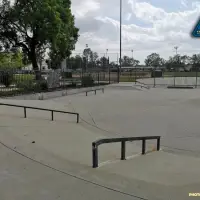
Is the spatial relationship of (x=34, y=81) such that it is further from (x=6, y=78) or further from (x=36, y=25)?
(x=36, y=25)

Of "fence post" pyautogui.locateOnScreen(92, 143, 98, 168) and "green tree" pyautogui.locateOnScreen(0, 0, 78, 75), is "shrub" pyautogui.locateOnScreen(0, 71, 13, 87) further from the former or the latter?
"fence post" pyautogui.locateOnScreen(92, 143, 98, 168)

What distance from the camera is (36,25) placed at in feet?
113

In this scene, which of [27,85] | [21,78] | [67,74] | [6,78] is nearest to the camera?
[6,78]

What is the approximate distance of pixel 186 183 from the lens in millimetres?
4477

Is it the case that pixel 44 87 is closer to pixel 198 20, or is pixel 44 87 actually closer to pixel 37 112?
pixel 37 112

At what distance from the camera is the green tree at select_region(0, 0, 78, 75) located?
32906mm

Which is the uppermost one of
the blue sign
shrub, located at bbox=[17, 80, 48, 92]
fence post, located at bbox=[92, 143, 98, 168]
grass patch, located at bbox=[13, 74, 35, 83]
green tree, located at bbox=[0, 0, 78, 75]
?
green tree, located at bbox=[0, 0, 78, 75]

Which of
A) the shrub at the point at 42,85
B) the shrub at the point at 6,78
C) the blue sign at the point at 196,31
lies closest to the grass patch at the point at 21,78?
the shrub at the point at 6,78

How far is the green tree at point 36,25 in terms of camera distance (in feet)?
108

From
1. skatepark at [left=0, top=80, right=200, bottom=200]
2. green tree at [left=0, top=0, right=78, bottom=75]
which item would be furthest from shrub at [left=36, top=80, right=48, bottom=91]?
skatepark at [left=0, top=80, right=200, bottom=200]

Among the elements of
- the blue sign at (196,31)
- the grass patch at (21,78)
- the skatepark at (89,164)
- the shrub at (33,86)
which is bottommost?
the skatepark at (89,164)

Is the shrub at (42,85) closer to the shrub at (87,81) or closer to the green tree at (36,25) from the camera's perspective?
the shrub at (87,81)

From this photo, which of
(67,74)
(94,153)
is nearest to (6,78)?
(67,74)

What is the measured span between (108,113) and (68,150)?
8099 mm
